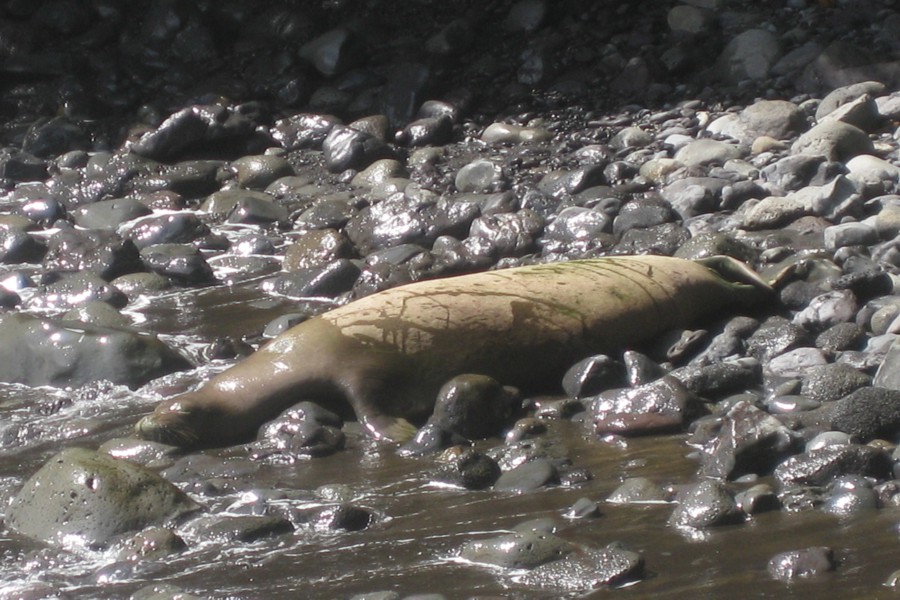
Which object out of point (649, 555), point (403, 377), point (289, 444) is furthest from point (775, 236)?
point (649, 555)

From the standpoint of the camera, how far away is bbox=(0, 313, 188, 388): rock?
6.67 m

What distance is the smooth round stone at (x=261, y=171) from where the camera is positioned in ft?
37.8

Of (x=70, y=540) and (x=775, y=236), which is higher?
(x=70, y=540)

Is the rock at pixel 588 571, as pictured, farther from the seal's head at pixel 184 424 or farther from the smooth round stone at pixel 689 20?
the smooth round stone at pixel 689 20

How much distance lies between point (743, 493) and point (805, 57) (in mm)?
7756

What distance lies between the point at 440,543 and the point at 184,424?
174 centimetres

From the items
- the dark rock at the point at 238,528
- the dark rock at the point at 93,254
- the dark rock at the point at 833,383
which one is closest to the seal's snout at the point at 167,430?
the dark rock at the point at 238,528

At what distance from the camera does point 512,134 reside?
11508mm

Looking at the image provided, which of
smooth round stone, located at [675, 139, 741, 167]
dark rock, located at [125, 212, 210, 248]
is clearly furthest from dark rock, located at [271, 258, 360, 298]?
smooth round stone, located at [675, 139, 741, 167]

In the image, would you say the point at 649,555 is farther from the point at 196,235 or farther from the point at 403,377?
the point at 196,235

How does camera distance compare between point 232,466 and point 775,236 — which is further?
point 775,236

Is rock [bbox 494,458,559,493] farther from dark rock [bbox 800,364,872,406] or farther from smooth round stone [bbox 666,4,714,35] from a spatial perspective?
smooth round stone [bbox 666,4,714,35]

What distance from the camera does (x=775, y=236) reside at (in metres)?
8.06

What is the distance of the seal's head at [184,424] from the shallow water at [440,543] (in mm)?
119
